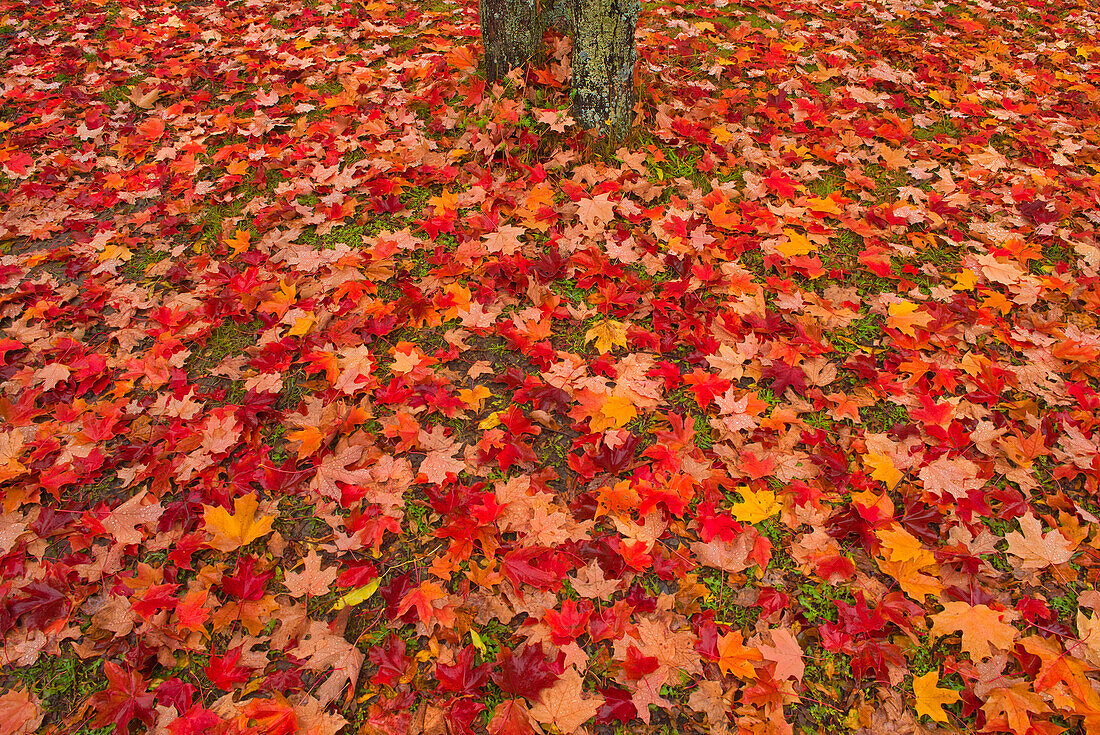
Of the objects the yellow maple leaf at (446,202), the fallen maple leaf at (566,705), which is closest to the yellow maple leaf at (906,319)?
the fallen maple leaf at (566,705)

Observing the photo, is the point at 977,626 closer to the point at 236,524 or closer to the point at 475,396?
the point at 475,396

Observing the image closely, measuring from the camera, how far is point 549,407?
2.60 metres

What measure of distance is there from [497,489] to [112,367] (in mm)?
2064

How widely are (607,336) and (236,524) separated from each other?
1.77 meters

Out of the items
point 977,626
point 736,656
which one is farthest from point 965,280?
point 736,656

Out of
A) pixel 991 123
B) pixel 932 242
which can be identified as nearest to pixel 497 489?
pixel 932 242

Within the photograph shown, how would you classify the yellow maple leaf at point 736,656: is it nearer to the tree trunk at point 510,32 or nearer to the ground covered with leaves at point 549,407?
the ground covered with leaves at point 549,407

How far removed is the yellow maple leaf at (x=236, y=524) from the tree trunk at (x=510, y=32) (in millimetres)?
3102

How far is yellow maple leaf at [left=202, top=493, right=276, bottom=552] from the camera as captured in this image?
2.18 meters

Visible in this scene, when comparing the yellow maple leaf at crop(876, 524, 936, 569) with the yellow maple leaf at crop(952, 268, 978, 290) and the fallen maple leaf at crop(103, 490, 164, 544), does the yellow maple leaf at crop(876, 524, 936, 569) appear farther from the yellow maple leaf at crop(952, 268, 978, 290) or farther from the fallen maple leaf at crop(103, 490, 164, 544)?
the fallen maple leaf at crop(103, 490, 164, 544)

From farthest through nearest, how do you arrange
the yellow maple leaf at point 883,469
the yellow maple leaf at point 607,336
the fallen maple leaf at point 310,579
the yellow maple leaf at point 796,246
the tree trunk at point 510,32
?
the tree trunk at point 510,32 → the yellow maple leaf at point 796,246 → the yellow maple leaf at point 607,336 → the yellow maple leaf at point 883,469 → the fallen maple leaf at point 310,579

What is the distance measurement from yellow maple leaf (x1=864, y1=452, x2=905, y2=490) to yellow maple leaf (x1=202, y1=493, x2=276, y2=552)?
7.92ft

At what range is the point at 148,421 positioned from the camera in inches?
Answer: 102

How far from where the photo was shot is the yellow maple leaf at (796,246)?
10.7 ft
